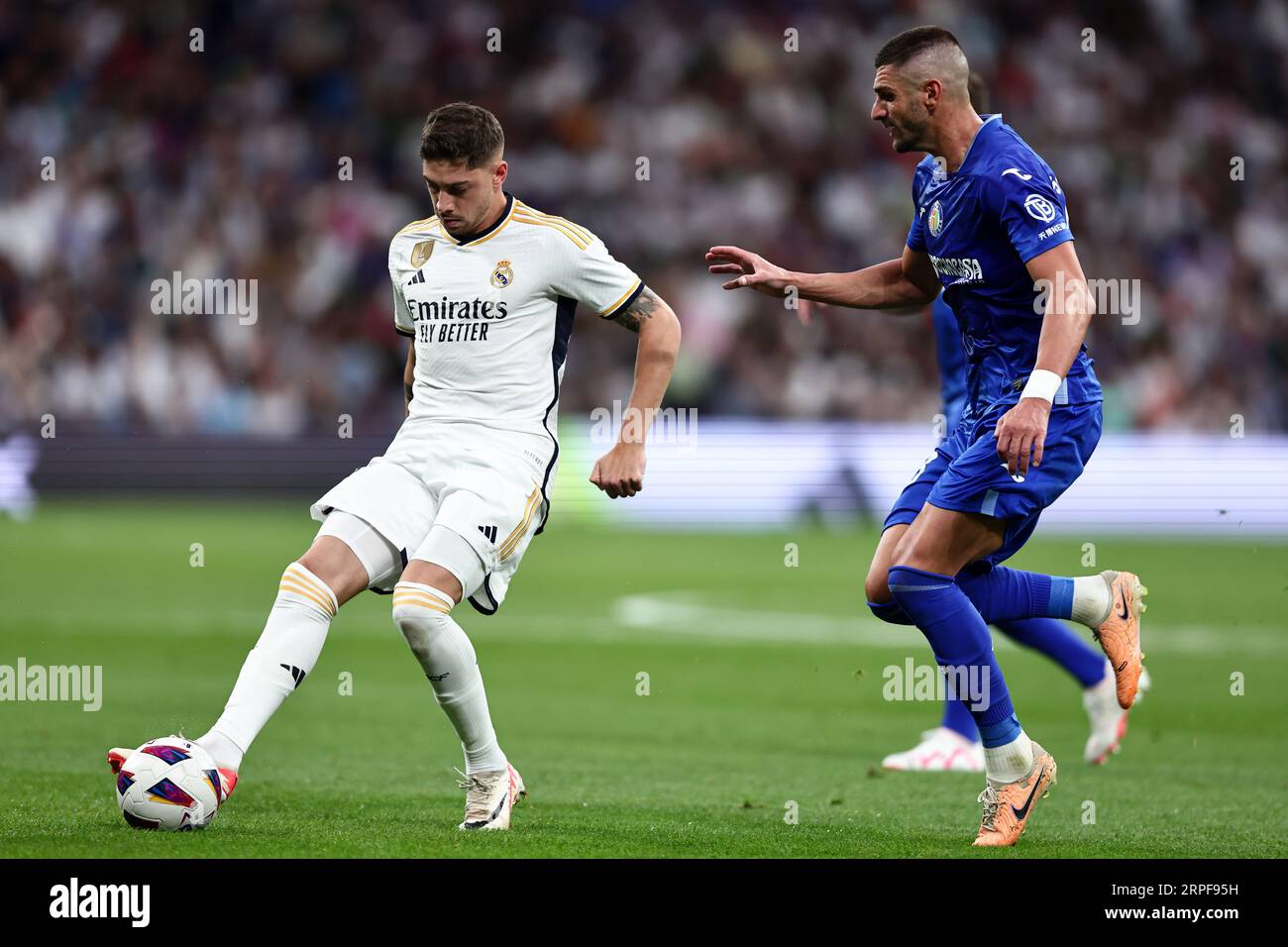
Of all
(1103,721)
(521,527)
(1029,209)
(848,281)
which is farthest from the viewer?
(1103,721)

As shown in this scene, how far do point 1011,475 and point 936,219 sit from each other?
0.97 metres

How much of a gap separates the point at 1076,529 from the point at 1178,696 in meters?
9.04

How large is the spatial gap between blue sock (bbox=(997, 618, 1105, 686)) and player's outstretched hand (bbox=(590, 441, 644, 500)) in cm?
288

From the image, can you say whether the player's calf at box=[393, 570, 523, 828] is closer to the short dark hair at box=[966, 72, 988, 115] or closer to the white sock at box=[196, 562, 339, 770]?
→ the white sock at box=[196, 562, 339, 770]

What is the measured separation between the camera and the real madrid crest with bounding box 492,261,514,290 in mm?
6230

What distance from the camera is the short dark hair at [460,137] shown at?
599 centimetres

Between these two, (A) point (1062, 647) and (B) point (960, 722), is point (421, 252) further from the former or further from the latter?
(A) point (1062, 647)

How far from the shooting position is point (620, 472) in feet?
19.4

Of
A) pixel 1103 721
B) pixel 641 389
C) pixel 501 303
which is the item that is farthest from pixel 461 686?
pixel 1103 721

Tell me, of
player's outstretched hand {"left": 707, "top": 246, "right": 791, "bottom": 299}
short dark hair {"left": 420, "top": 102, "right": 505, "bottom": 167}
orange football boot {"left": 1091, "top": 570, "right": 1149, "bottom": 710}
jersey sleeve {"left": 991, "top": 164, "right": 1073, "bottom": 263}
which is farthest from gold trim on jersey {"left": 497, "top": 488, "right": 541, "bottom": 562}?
orange football boot {"left": 1091, "top": 570, "right": 1149, "bottom": 710}

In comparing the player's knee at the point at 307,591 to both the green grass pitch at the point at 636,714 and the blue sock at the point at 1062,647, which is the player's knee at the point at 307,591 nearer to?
the green grass pitch at the point at 636,714

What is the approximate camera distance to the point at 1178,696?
1045cm
